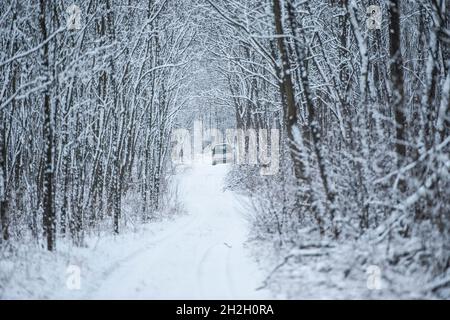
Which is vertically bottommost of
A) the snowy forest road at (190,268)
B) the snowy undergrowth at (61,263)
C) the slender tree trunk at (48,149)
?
the snowy forest road at (190,268)

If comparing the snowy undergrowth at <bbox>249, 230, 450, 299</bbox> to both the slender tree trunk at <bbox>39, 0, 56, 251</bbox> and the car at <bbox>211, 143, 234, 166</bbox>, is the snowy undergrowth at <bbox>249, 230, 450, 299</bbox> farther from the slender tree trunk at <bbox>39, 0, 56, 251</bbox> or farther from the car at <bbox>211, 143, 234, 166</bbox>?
the car at <bbox>211, 143, 234, 166</bbox>

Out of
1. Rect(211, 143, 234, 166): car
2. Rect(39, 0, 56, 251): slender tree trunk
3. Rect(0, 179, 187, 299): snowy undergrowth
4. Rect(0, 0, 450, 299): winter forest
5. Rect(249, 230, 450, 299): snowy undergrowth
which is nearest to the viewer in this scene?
Rect(249, 230, 450, 299): snowy undergrowth

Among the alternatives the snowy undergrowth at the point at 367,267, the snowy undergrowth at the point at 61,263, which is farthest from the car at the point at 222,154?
the snowy undergrowth at the point at 367,267

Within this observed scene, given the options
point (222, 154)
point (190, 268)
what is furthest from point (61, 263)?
point (222, 154)

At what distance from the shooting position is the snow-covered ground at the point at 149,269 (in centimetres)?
478

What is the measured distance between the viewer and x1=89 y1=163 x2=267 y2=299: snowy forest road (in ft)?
15.9

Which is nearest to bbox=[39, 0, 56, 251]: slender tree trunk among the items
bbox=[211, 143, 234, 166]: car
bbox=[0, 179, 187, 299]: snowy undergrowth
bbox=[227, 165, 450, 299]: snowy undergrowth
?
bbox=[0, 179, 187, 299]: snowy undergrowth

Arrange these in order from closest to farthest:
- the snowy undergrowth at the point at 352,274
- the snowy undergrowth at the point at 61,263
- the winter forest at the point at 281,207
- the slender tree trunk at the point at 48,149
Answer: the snowy undergrowth at the point at 352,274, the winter forest at the point at 281,207, the snowy undergrowth at the point at 61,263, the slender tree trunk at the point at 48,149

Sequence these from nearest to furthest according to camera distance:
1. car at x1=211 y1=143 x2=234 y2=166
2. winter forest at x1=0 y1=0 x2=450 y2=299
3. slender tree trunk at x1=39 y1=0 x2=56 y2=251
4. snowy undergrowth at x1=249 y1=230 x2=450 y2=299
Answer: snowy undergrowth at x1=249 y1=230 x2=450 y2=299, winter forest at x1=0 y1=0 x2=450 y2=299, slender tree trunk at x1=39 y1=0 x2=56 y2=251, car at x1=211 y1=143 x2=234 y2=166

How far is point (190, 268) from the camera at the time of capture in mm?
6094

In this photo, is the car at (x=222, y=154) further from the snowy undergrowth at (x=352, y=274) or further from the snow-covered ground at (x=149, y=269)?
the snowy undergrowth at (x=352, y=274)
